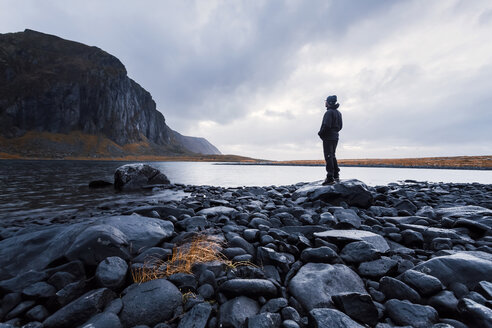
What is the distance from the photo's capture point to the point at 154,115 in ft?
504

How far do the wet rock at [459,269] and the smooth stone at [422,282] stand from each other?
0.30 m

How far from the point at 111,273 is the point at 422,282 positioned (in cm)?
338

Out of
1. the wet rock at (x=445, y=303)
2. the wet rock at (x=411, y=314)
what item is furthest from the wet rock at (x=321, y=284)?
the wet rock at (x=445, y=303)

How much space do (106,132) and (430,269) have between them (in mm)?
136719

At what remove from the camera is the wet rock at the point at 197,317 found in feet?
5.66

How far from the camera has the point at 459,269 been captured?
2.37 metres

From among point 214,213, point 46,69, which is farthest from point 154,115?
point 214,213

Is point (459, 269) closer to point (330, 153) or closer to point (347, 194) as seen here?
point (347, 194)

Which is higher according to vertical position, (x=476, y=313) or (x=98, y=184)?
(x=476, y=313)

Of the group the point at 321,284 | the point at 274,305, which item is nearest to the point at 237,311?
the point at 274,305

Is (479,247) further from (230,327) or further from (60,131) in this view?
(60,131)

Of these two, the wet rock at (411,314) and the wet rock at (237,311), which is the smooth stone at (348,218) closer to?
the wet rock at (411,314)

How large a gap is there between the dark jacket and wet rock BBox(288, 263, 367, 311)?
6233 millimetres

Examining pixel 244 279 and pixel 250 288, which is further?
pixel 244 279
